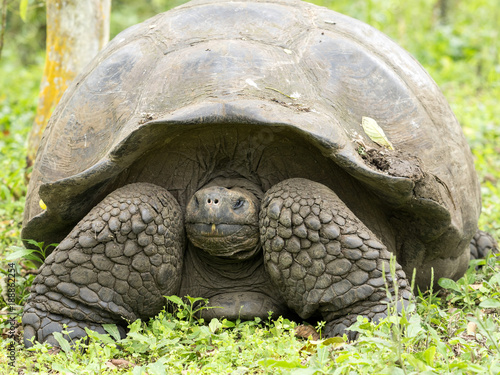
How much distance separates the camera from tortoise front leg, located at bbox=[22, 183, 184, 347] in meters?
2.96

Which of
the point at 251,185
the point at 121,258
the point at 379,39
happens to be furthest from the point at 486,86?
the point at 121,258

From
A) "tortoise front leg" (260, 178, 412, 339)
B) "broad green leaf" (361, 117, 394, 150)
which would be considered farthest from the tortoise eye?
"broad green leaf" (361, 117, 394, 150)

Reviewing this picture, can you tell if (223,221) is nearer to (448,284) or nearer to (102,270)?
(102,270)

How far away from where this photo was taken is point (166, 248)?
3.06 m

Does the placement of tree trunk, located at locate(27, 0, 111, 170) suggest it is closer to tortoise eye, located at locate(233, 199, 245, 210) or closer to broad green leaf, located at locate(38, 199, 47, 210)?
broad green leaf, located at locate(38, 199, 47, 210)

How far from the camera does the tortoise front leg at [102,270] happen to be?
2957mm

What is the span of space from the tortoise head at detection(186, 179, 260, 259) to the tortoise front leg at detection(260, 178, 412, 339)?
0.36 ft

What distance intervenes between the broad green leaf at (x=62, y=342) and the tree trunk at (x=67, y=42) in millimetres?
2790

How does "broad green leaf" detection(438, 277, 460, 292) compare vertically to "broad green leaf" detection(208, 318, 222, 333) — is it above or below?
above

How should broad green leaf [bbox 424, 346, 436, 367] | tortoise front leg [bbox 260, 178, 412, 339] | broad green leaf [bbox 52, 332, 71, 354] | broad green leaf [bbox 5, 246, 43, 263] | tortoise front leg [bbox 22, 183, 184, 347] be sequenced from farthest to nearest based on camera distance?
1. broad green leaf [bbox 5, 246, 43, 263]
2. tortoise front leg [bbox 22, 183, 184, 347]
3. tortoise front leg [bbox 260, 178, 412, 339]
4. broad green leaf [bbox 52, 332, 71, 354]
5. broad green leaf [bbox 424, 346, 436, 367]

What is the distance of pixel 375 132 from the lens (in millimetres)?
3154

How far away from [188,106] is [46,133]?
1153 mm

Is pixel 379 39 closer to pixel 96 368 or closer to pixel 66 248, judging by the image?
pixel 66 248

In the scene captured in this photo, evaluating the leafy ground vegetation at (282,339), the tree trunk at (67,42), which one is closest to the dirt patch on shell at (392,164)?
the leafy ground vegetation at (282,339)
